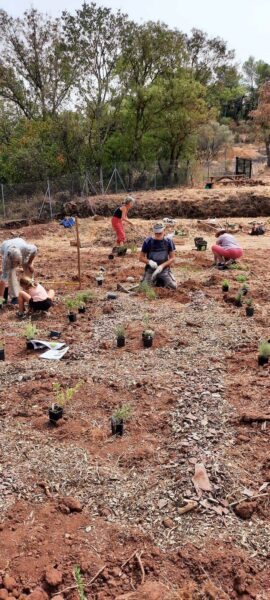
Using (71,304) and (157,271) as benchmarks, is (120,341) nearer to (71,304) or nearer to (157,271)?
(71,304)

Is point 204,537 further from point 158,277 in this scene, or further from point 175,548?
point 158,277

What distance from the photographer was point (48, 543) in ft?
9.57

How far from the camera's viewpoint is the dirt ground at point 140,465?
2730 mm

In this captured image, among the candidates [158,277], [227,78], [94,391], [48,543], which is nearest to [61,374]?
[94,391]

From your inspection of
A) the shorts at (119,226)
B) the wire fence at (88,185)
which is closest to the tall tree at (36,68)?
the wire fence at (88,185)

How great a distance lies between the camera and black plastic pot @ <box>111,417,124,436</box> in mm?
4035

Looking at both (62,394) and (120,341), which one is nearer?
(62,394)

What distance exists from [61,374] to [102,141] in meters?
22.0

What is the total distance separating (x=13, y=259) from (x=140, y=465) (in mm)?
4555

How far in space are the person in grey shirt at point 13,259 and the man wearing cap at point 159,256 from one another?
1.95 metres

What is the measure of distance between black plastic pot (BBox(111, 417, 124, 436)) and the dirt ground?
6 cm

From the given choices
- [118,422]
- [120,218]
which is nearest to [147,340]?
[118,422]

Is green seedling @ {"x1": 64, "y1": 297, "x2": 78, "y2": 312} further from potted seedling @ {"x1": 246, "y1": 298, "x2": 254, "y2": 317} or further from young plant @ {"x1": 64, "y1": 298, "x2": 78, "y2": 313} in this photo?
potted seedling @ {"x1": 246, "y1": 298, "x2": 254, "y2": 317}

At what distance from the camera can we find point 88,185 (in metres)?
Answer: 22.5
